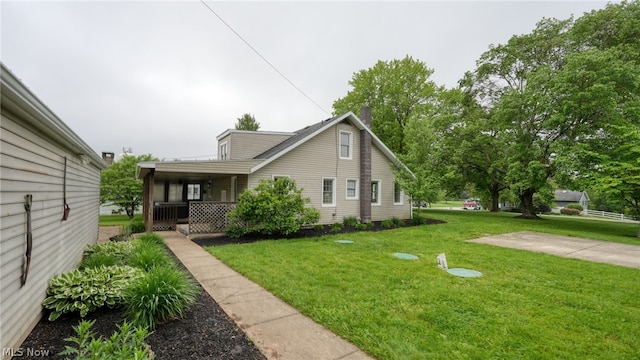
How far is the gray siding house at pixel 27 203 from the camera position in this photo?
240 cm

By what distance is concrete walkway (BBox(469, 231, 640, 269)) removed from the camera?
7.39 m

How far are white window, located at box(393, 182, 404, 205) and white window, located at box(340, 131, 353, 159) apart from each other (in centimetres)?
362

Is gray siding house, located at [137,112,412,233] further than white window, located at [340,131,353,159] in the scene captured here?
No

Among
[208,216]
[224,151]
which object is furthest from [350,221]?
[224,151]

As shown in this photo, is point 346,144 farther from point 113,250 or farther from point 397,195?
point 113,250

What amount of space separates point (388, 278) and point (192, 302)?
3.46m

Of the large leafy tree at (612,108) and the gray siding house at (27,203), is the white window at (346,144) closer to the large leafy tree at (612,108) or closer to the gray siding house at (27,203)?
the gray siding house at (27,203)

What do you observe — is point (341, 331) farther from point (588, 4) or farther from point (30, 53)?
point (588, 4)

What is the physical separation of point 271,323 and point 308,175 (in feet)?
31.4

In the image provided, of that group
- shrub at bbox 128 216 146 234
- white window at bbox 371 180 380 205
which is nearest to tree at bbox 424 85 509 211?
white window at bbox 371 180 380 205

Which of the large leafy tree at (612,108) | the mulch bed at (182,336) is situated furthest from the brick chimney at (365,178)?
the mulch bed at (182,336)

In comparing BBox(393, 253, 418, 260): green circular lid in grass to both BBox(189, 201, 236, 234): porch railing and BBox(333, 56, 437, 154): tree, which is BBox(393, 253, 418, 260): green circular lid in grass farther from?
BBox(333, 56, 437, 154): tree

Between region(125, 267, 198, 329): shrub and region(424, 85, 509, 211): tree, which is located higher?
region(424, 85, 509, 211): tree

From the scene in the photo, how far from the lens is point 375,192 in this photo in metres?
15.1
